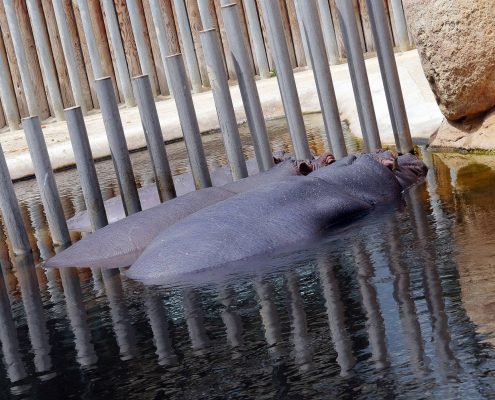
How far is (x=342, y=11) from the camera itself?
29.0 feet

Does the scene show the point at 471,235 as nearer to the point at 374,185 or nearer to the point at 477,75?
the point at 374,185

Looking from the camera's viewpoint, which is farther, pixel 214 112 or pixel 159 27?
pixel 159 27

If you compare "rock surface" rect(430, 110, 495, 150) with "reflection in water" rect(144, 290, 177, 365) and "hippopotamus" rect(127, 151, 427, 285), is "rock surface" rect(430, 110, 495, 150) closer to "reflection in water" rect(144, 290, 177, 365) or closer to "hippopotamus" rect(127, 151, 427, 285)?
"hippopotamus" rect(127, 151, 427, 285)

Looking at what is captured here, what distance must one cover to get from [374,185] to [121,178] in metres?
1.86

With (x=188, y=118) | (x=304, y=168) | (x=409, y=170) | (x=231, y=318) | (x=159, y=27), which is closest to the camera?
(x=231, y=318)

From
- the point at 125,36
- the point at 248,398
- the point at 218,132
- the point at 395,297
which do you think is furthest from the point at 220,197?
the point at 125,36

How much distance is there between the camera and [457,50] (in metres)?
8.36

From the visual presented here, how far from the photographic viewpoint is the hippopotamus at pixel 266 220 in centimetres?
646

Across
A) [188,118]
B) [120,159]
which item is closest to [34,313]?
[120,159]

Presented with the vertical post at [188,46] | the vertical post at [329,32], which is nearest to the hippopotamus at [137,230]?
the vertical post at [329,32]

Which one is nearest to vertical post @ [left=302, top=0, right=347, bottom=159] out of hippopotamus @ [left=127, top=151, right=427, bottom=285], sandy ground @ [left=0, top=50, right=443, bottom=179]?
hippopotamus @ [left=127, top=151, right=427, bottom=285]

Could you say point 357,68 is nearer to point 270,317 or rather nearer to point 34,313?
point 34,313

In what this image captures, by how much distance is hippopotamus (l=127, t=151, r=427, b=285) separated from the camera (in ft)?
21.2

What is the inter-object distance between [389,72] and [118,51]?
Result: 5693mm
